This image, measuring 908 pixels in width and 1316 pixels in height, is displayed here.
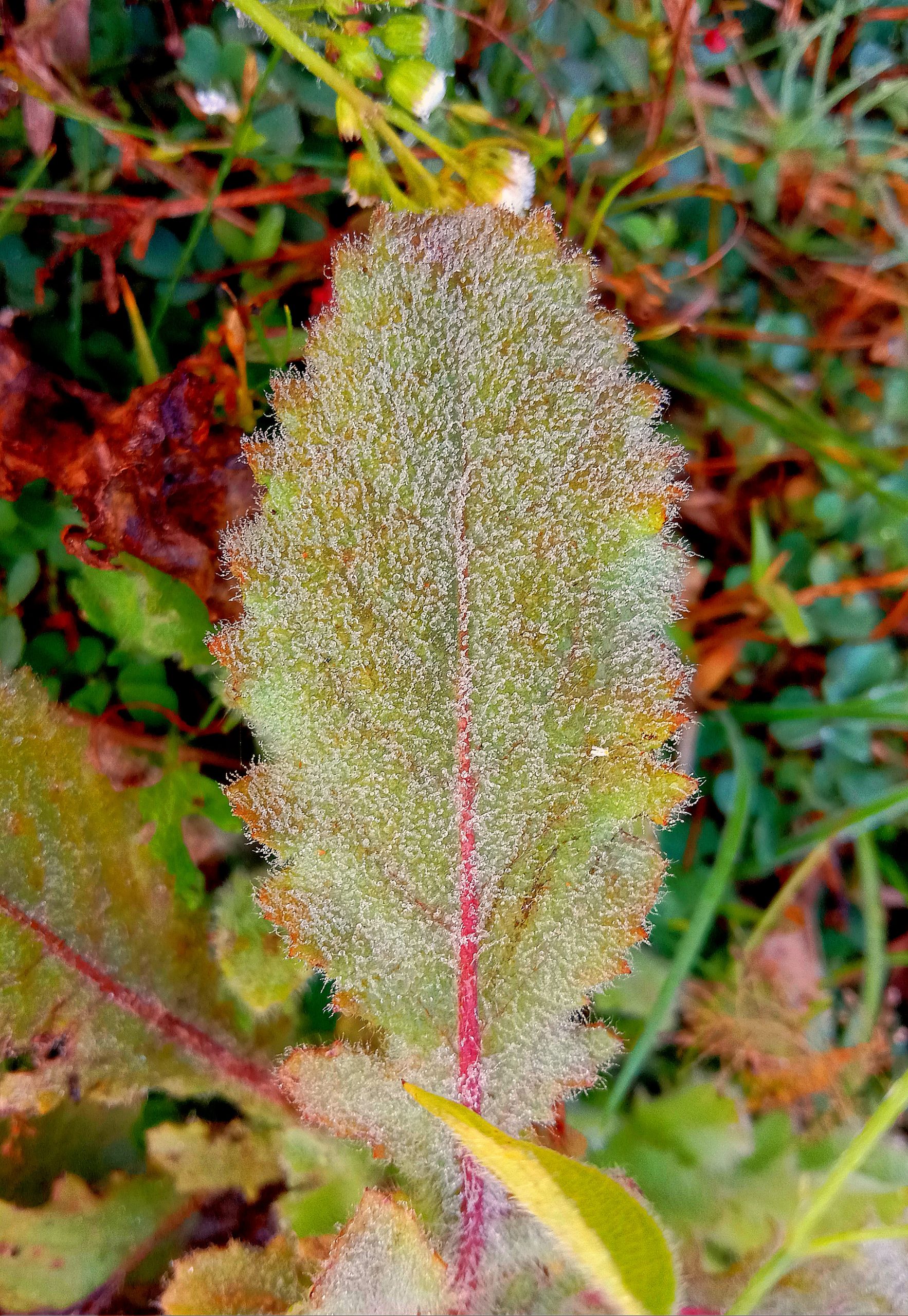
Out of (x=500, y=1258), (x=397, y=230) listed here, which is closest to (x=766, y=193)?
(x=397, y=230)


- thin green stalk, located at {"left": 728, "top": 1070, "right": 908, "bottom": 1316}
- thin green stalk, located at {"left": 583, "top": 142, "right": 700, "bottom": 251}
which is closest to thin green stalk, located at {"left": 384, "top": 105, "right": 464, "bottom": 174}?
thin green stalk, located at {"left": 583, "top": 142, "right": 700, "bottom": 251}

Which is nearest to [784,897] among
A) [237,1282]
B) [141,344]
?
[237,1282]

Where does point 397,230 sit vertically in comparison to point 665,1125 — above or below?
above

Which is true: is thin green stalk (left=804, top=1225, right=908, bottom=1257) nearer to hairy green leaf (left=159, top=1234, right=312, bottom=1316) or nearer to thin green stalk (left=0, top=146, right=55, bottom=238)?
hairy green leaf (left=159, top=1234, right=312, bottom=1316)

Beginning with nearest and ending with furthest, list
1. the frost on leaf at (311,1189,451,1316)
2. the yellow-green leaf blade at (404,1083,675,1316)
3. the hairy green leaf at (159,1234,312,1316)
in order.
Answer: the yellow-green leaf blade at (404,1083,675,1316), the frost on leaf at (311,1189,451,1316), the hairy green leaf at (159,1234,312,1316)

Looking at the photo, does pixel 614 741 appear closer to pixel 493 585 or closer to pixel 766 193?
pixel 493 585

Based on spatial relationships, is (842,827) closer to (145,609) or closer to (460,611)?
(460,611)

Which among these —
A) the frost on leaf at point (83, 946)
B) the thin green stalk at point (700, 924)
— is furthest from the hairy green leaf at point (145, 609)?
the thin green stalk at point (700, 924)
